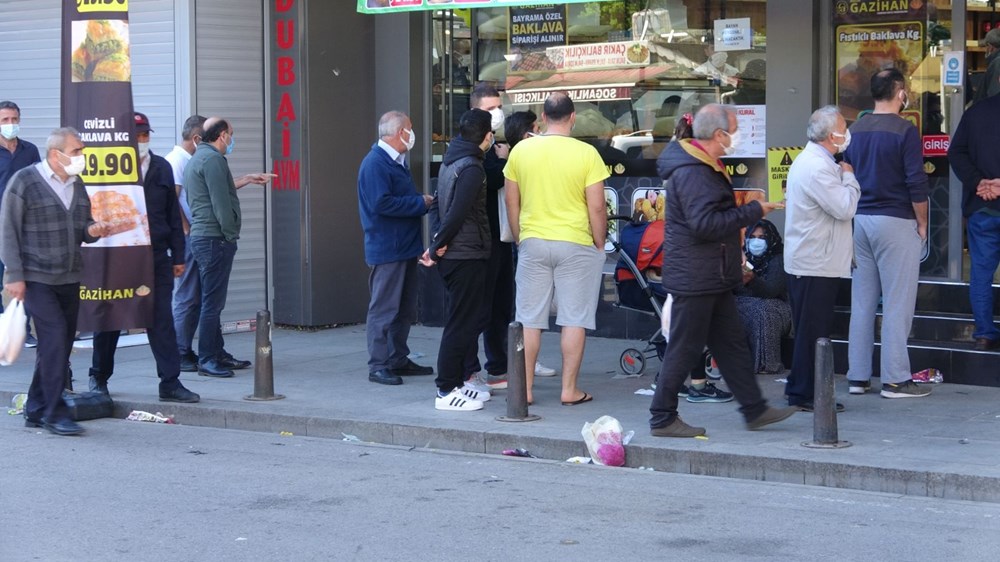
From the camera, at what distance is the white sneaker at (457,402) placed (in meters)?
9.43

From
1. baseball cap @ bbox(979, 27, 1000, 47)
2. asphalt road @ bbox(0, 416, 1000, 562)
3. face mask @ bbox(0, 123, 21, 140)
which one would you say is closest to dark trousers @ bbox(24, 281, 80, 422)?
asphalt road @ bbox(0, 416, 1000, 562)

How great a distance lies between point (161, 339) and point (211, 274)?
1144 mm

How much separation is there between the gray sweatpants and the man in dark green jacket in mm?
4958

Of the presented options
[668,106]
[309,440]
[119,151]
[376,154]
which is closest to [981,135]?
[668,106]

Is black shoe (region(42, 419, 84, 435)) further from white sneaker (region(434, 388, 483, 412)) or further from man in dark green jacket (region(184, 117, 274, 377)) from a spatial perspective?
white sneaker (region(434, 388, 483, 412))

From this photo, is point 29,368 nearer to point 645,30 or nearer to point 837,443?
point 645,30

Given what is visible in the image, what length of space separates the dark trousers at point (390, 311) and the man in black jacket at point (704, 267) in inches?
112

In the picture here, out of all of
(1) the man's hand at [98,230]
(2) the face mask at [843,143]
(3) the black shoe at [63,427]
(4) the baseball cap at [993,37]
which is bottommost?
(3) the black shoe at [63,427]

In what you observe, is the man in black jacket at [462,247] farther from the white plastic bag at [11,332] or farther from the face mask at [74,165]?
the white plastic bag at [11,332]

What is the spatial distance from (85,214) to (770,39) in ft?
19.7

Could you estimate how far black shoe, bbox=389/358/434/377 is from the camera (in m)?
10.9

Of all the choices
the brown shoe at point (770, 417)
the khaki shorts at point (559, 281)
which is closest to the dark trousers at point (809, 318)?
the brown shoe at point (770, 417)

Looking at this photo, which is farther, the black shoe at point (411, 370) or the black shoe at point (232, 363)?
the black shoe at point (232, 363)

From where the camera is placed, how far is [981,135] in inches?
397
